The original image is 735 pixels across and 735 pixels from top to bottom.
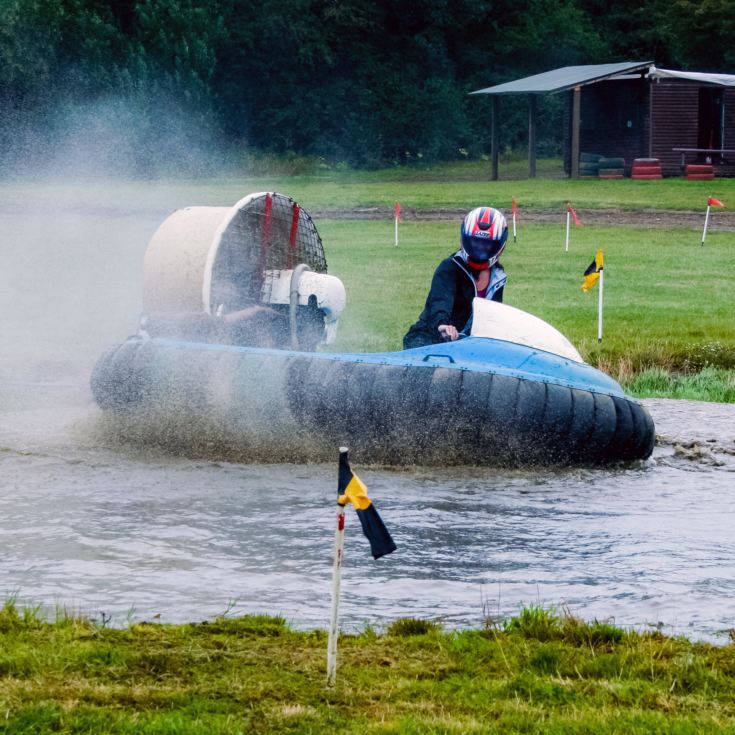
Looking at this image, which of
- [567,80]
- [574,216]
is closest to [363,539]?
[574,216]

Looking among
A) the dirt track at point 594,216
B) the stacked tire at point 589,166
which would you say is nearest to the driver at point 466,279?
the dirt track at point 594,216

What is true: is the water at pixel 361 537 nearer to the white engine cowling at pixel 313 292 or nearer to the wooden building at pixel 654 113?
the white engine cowling at pixel 313 292

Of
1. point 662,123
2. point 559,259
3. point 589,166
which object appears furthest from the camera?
point 589,166

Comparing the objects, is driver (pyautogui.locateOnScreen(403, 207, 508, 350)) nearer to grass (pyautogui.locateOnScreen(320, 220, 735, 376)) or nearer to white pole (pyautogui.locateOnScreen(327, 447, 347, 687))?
grass (pyautogui.locateOnScreen(320, 220, 735, 376))

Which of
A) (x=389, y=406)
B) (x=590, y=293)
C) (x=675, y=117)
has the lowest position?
(x=590, y=293)

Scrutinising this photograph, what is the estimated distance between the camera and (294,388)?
271 inches

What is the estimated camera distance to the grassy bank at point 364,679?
A: 3420 mm

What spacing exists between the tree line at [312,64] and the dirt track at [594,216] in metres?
11.5

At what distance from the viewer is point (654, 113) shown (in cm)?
3338

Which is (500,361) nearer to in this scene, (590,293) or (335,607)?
(335,607)

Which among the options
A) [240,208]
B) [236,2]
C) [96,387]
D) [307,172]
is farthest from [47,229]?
[236,2]

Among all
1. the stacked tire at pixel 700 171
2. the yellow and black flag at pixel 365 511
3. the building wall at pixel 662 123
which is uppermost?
the building wall at pixel 662 123

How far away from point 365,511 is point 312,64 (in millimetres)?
40035

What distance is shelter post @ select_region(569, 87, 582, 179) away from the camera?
32.6 meters
